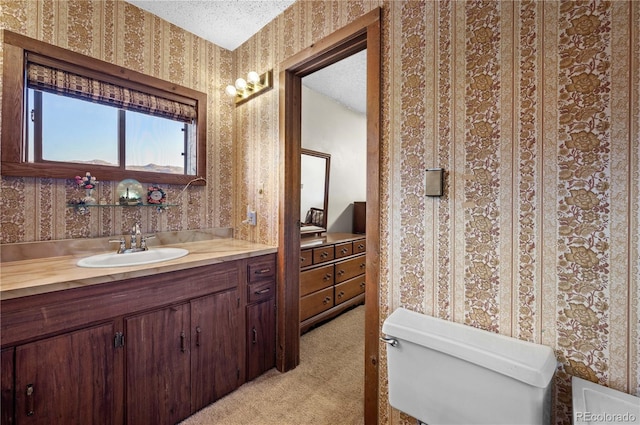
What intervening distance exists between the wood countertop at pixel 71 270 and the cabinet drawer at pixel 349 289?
1264mm

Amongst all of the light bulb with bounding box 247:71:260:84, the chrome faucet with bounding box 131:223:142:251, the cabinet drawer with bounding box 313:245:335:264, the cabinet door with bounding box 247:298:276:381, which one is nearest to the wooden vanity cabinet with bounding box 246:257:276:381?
the cabinet door with bounding box 247:298:276:381

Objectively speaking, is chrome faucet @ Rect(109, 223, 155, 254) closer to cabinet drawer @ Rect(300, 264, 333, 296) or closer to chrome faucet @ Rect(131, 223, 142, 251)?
chrome faucet @ Rect(131, 223, 142, 251)

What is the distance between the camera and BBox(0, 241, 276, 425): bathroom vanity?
3.54 feet

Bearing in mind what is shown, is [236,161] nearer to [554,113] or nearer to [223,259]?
[223,259]

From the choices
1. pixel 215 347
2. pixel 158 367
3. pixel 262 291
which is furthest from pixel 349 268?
pixel 158 367

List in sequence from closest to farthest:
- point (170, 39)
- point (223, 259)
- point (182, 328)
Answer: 1. point (182, 328)
2. point (223, 259)
3. point (170, 39)

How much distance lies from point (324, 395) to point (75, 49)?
2.58 metres

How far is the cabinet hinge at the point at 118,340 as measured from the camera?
1278 millimetres

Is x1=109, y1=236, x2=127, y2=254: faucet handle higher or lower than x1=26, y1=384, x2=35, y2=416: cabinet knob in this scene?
higher

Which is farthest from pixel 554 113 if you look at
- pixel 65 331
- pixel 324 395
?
pixel 65 331

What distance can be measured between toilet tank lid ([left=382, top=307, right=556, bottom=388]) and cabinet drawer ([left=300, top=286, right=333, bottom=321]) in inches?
55.9

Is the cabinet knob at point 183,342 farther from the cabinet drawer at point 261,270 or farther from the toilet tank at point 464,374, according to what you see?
the toilet tank at point 464,374

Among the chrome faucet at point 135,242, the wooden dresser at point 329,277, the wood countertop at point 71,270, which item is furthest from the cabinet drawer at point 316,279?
the chrome faucet at point 135,242

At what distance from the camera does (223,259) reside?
1641mm
